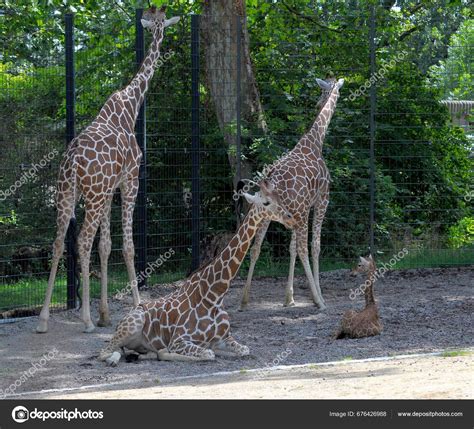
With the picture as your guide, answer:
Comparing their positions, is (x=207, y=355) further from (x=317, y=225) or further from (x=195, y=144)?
(x=195, y=144)

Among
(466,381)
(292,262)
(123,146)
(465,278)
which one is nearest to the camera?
(466,381)

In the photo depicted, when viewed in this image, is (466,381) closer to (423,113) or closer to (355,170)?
(355,170)

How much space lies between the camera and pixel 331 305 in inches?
465

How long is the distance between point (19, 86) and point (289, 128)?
14.5 ft

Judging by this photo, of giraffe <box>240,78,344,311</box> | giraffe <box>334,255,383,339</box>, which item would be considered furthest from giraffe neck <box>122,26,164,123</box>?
giraffe <box>334,255,383,339</box>

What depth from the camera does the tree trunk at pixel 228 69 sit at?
1402 cm

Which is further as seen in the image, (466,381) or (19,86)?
(19,86)

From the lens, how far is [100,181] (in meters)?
10.5

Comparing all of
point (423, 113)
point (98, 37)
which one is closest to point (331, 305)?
point (423, 113)

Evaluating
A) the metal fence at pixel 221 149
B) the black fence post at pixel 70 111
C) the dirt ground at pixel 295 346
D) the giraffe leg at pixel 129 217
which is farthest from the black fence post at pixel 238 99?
the giraffe leg at pixel 129 217

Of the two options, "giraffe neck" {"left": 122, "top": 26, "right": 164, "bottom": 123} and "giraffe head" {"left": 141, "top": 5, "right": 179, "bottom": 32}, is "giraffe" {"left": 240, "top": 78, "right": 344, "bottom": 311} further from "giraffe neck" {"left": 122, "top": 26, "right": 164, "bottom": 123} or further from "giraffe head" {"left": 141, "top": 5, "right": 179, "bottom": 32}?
"giraffe head" {"left": 141, "top": 5, "right": 179, "bottom": 32}

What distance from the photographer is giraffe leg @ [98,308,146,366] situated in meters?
8.75

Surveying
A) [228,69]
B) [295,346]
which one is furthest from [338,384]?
[228,69]

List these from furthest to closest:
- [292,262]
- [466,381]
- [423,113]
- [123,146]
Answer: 1. [423,113]
2. [292,262]
3. [123,146]
4. [466,381]
